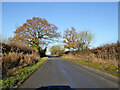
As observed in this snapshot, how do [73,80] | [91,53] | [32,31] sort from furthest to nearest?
[32,31] < [91,53] < [73,80]

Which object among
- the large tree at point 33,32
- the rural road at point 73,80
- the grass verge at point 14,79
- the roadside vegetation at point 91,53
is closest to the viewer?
the grass verge at point 14,79

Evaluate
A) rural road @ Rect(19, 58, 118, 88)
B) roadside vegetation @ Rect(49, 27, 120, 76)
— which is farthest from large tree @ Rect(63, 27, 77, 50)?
rural road @ Rect(19, 58, 118, 88)

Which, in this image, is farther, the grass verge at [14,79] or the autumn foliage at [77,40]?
the autumn foliage at [77,40]

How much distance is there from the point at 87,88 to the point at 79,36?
3219cm

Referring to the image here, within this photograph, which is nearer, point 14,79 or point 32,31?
point 14,79

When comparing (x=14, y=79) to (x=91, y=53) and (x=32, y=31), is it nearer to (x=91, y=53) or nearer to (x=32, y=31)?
(x=91, y=53)

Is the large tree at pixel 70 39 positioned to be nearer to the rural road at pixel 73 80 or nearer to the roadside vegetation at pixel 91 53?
the roadside vegetation at pixel 91 53

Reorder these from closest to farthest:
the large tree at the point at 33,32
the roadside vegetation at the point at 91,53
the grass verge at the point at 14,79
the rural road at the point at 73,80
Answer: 1. the grass verge at the point at 14,79
2. the rural road at the point at 73,80
3. the roadside vegetation at the point at 91,53
4. the large tree at the point at 33,32

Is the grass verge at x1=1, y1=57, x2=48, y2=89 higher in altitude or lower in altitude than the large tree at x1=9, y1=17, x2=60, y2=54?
lower

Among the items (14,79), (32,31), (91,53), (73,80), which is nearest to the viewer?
(14,79)

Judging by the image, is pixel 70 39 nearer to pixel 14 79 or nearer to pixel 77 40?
pixel 77 40

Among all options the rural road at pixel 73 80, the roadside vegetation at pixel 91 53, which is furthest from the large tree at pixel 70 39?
the rural road at pixel 73 80

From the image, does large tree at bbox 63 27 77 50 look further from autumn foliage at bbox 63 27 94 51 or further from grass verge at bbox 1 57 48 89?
grass verge at bbox 1 57 48 89

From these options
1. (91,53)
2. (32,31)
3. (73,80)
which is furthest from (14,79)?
(32,31)
